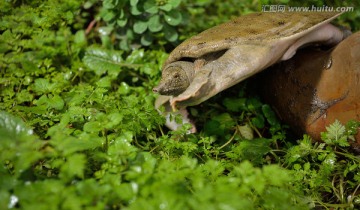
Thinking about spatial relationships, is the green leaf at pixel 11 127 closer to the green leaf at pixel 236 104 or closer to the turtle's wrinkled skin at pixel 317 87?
the green leaf at pixel 236 104

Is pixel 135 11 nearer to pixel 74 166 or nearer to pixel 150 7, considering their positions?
pixel 150 7

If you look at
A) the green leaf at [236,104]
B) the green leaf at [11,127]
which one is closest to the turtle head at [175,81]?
the green leaf at [236,104]

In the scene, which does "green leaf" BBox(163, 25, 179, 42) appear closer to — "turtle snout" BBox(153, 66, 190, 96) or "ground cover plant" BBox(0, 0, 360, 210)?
"ground cover plant" BBox(0, 0, 360, 210)

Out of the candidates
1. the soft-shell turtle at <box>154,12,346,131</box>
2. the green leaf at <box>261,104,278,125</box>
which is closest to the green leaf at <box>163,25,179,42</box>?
the soft-shell turtle at <box>154,12,346,131</box>

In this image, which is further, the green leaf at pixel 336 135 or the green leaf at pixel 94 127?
the green leaf at pixel 336 135

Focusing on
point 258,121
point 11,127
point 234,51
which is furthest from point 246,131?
point 11,127

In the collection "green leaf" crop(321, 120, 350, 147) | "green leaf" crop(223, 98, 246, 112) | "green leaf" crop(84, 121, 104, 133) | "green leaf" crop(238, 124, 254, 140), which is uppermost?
"green leaf" crop(84, 121, 104, 133)
